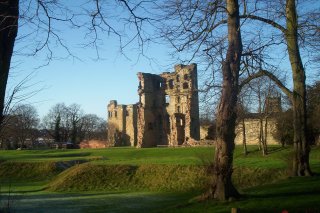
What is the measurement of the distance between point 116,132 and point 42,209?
6395 cm

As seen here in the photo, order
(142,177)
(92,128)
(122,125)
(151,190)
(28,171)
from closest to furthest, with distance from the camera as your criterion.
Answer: (151,190) < (142,177) < (28,171) < (122,125) < (92,128)

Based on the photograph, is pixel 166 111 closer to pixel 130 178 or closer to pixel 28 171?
pixel 28 171

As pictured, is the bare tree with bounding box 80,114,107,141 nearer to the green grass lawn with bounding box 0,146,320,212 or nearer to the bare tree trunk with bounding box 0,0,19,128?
the green grass lawn with bounding box 0,146,320,212

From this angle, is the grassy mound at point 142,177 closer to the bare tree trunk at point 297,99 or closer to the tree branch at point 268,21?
the bare tree trunk at point 297,99

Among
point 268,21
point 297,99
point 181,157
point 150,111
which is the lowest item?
point 181,157

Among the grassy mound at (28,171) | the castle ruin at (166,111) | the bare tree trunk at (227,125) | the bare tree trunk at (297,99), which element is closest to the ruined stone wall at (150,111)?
the castle ruin at (166,111)

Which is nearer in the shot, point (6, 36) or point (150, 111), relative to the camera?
point (6, 36)

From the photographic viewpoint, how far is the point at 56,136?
89625mm

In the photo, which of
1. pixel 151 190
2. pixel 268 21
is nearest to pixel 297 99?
pixel 268 21

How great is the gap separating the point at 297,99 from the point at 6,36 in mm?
12362

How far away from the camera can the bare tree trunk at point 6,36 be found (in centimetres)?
573

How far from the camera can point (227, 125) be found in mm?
10961

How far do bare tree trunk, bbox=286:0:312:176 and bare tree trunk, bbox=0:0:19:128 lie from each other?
11499mm

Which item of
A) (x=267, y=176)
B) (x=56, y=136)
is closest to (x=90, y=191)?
(x=267, y=176)
